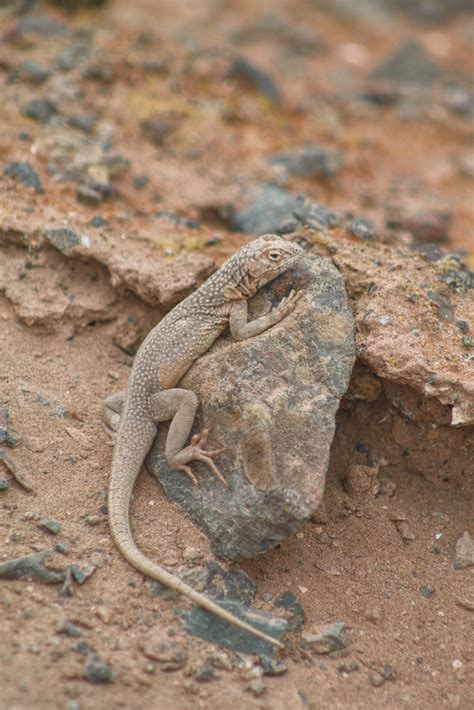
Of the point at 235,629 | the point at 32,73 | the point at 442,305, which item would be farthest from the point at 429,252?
the point at 32,73

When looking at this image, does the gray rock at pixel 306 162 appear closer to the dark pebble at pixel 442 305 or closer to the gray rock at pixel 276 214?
the gray rock at pixel 276 214

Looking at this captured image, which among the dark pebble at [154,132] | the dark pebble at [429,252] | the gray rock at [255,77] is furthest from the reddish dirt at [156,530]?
the gray rock at [255,77]

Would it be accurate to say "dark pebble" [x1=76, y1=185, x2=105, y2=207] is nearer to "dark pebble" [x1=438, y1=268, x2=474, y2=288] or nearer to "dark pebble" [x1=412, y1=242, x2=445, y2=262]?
"dark pebble" [x1=412, y1=242, x2=445, y2=262]

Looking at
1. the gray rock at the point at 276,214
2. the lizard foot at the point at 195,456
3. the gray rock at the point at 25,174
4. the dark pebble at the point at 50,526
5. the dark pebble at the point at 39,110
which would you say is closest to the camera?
the dark pebble at the point at 50,526

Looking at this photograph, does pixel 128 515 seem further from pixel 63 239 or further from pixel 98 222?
pixel 98 222

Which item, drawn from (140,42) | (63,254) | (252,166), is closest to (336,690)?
(63,254)

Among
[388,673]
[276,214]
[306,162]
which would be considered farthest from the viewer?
[306,162]

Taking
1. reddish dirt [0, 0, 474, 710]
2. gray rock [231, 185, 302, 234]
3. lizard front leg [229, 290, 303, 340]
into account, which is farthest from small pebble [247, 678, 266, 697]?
gray rock [231, 185, 302, 234]
